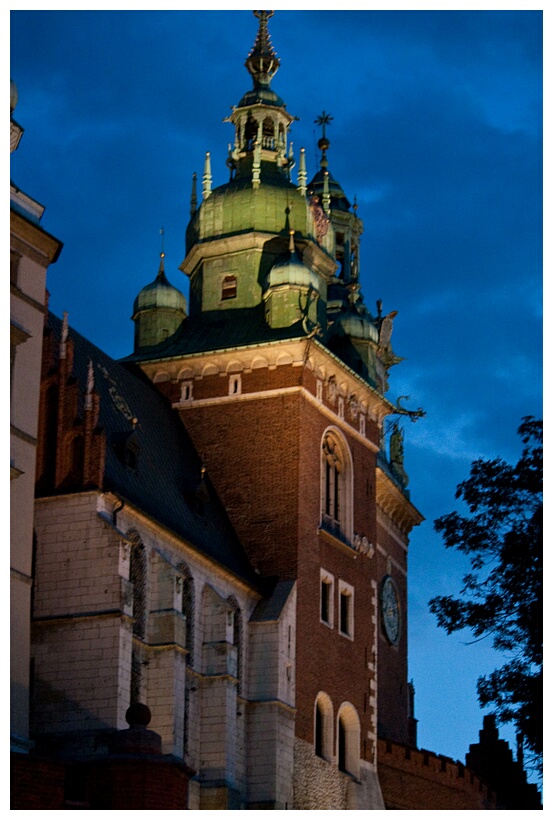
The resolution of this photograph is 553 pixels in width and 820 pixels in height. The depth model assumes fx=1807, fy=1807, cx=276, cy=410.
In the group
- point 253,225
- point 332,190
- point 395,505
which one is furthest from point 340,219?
point 253,225

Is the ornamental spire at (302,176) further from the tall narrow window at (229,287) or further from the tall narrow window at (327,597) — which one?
the tall narrow window at (327,597)

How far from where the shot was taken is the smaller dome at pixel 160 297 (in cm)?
5691

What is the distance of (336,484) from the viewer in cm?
5478

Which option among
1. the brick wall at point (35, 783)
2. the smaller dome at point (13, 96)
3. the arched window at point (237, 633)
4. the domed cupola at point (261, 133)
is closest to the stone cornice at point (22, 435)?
the smaller dome at point (13, 96)

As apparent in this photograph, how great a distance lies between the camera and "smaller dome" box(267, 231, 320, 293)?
5428 centimetres

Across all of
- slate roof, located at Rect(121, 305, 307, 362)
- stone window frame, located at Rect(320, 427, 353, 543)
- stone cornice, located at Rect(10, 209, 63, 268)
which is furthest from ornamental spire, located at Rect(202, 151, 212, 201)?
stone cornice, located at Rect(10, 209, 63, 268)

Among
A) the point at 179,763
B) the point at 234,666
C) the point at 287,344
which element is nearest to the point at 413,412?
the point at 287,344

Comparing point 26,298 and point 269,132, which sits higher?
point 269,132

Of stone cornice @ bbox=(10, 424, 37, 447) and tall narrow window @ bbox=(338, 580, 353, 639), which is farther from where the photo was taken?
tall narrow window @ bbox=(338, 580, 353, 639)

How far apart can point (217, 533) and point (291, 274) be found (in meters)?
8.82

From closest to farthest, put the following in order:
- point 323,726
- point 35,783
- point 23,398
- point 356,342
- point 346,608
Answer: point 35,783
point 23,398
point 323,726
point 346,608
point 356,342

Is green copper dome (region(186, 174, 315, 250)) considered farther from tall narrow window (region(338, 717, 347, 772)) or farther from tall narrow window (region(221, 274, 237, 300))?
tall narrow window (region(338, 717, 347, 772))

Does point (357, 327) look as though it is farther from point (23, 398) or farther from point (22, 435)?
point (22, 435)

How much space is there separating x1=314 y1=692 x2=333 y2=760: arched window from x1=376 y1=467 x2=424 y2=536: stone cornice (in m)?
16.5
